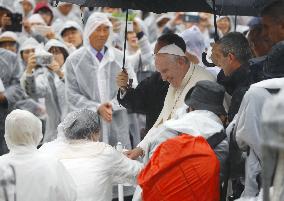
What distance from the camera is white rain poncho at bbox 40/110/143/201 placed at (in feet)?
21.9

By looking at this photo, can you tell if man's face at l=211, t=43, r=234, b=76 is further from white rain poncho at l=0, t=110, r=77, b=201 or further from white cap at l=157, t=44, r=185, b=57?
white rain poncho at l=0, t=110, r=77, b=201

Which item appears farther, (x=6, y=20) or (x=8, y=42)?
(x=6, y=20)

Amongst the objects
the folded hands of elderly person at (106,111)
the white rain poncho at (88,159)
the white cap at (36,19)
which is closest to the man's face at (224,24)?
the white cap at (36,19)

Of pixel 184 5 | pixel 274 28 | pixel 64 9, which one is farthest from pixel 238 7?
pixel 64 9

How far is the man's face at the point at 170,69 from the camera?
7.79 m

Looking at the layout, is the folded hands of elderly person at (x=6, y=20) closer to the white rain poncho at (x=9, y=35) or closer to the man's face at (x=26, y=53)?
the white rain poncho at (x=9, y=35)

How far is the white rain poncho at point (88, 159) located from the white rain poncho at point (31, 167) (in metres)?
0.43

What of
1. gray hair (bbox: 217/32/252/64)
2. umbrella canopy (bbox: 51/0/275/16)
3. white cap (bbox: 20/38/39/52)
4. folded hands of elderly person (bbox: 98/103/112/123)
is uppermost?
umbrella canopy (bbox: 51/0/275/16)

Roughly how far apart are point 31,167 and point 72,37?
25.5ft

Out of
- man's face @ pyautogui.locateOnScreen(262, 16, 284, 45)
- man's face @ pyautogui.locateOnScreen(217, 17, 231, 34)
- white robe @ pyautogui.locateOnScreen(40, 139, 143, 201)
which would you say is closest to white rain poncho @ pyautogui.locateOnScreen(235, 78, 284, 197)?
man's face @ pyautogui.locateOnScreen(262, 16, 284, 45)

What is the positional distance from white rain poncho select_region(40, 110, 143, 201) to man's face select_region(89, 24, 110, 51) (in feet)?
11.8

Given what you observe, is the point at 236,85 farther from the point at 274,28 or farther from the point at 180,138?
the point at 180,138

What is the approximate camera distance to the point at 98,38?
10.5 m

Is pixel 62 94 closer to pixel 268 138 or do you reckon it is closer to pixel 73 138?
pixel 73 138
